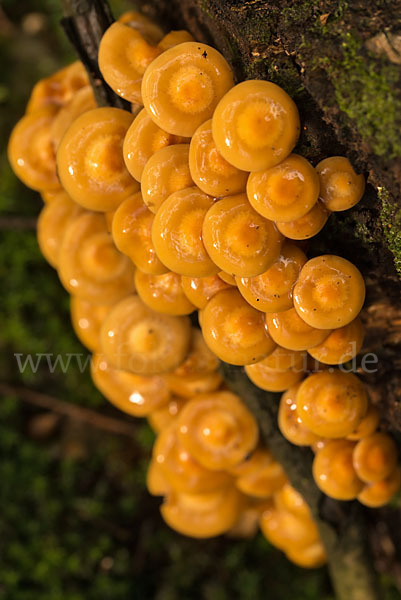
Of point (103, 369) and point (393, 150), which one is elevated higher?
point (393, 150)

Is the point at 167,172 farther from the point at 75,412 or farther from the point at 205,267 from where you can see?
the point at 75,412

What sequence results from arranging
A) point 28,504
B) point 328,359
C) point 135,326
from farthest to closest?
1. point 28,504
2. point 135,326
3. point 328,359

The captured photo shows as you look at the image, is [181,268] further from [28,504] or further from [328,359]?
[28,504]

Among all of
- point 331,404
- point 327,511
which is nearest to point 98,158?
point 331,404

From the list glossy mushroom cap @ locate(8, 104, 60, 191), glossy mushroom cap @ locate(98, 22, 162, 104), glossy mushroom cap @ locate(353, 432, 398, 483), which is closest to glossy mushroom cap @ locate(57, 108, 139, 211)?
glossy mushroom cap @ locate(98, 22, 162, 104)

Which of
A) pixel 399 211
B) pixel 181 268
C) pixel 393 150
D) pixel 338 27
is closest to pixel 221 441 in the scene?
pixel 181 268

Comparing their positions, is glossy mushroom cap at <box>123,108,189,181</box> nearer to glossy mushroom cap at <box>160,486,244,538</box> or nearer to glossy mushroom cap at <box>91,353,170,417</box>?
glossy mushroom cap at <box>91,353,170,417</box>
